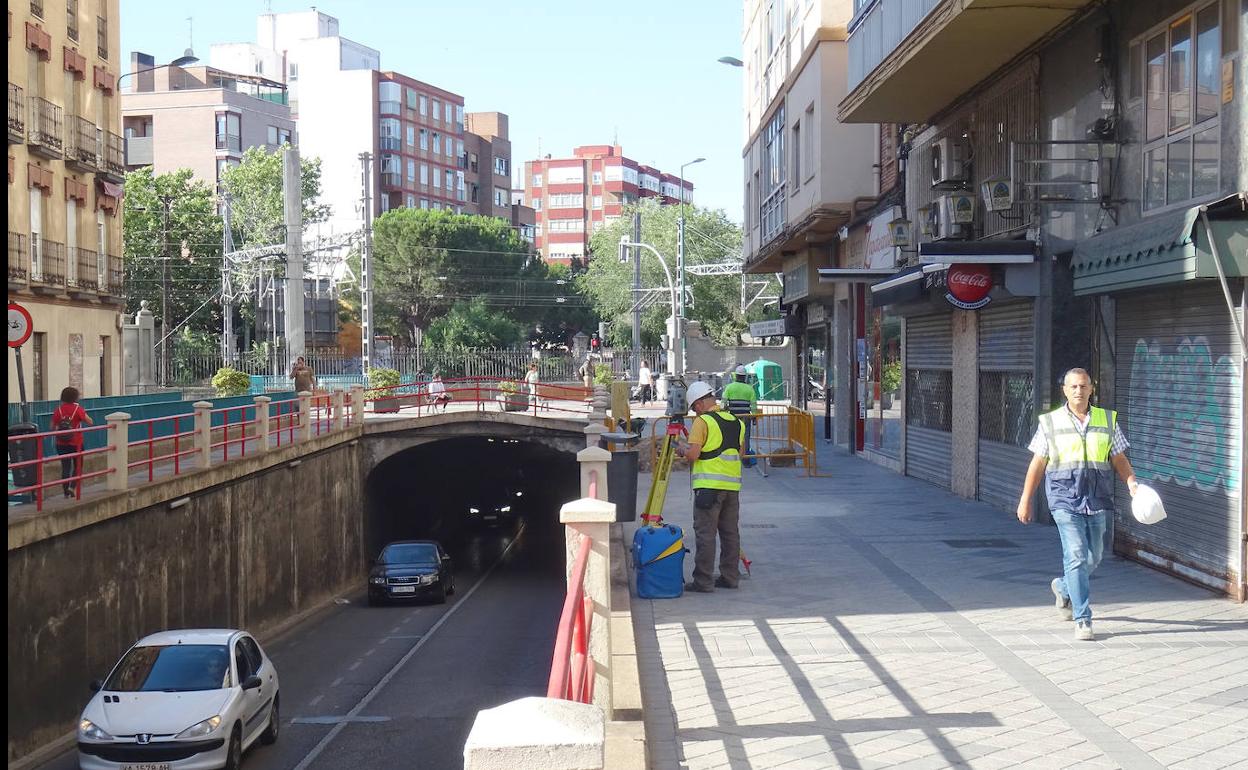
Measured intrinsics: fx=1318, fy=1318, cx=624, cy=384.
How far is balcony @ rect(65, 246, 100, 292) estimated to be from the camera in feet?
112

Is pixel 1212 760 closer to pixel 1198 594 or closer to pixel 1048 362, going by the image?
pixel 1198 594

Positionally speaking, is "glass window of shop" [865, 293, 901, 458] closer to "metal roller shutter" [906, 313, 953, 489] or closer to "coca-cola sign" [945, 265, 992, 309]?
"metal roller shutter" [906, 313, 953, 489]

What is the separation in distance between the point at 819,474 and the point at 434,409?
1668 centimetres

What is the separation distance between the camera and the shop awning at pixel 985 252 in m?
15.5

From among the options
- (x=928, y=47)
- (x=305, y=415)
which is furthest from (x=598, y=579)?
(x=305, y=415)

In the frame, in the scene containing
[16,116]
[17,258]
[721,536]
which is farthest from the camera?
[16,116]

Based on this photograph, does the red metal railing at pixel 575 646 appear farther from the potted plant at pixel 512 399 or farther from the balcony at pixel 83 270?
the balcony at pixel 83 270

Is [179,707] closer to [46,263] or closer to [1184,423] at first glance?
[1184,423]

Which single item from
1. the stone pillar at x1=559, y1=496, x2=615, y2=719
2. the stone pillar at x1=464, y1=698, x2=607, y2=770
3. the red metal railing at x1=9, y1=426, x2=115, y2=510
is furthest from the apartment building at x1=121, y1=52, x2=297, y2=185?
the stone pillar at x1=464, y1=698, x2=607, y2=770

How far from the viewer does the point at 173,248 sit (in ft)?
235

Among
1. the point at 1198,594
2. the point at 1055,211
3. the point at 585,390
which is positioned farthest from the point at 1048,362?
the point at 585,390

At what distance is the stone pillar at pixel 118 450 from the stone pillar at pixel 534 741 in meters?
15.0

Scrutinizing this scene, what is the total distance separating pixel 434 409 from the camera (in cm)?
3769

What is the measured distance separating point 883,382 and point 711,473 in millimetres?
15458
